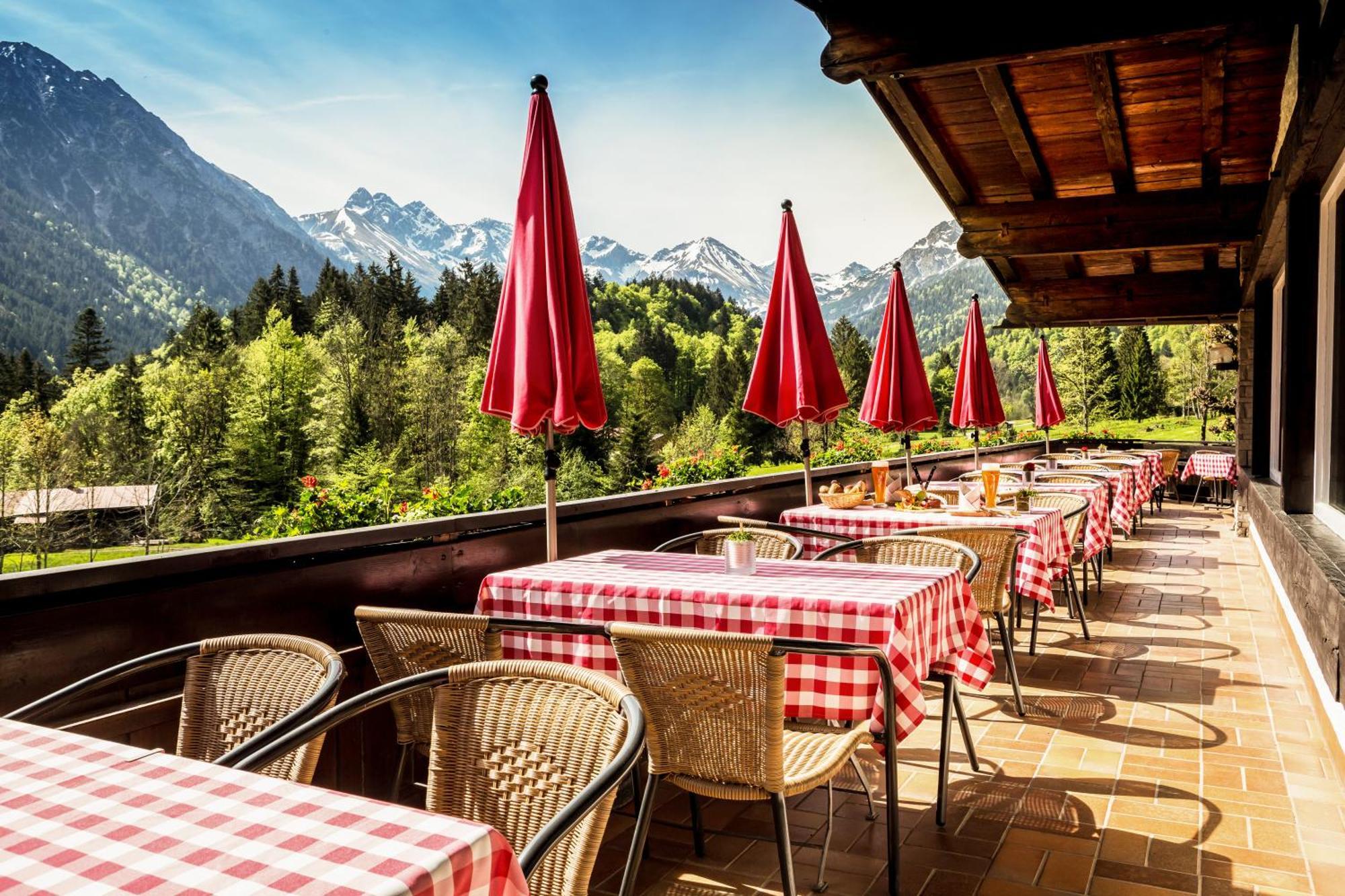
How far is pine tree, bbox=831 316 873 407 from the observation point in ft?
213

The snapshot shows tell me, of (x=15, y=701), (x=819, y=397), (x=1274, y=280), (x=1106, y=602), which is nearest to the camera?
(x=15, y=701)

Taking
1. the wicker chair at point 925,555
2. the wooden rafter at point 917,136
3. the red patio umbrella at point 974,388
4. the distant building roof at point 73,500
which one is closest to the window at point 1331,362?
the wicker chair at point 925,555

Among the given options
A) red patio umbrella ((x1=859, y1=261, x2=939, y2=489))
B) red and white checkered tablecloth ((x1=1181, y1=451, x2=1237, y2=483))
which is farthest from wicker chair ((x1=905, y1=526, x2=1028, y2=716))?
red and white checkered tablecloth ((x1=1181, y1=451, x2=1237, y2=483))

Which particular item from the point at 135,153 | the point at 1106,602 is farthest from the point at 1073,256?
the point at 135,153

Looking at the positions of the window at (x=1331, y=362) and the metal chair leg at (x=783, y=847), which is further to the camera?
the window at (x=1331, y=362)

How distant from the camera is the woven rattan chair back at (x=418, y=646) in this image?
7.09 ft

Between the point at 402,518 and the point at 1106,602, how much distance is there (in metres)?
4.58

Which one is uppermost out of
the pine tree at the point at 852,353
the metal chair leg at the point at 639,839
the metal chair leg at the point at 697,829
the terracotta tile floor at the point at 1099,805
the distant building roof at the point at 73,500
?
the pine tree at the point at 852,353

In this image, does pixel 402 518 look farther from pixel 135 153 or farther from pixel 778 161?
pixel 135 153

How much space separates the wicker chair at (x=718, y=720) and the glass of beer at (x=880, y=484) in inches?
107

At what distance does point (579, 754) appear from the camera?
1.54m

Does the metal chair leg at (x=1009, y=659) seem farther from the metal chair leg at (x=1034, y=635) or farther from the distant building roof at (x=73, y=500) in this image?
the distant building roof at (x=73, y=500)

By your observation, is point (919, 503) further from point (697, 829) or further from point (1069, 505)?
point (697, 829)

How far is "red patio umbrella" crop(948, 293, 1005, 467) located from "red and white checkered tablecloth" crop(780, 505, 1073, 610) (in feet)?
10.8
